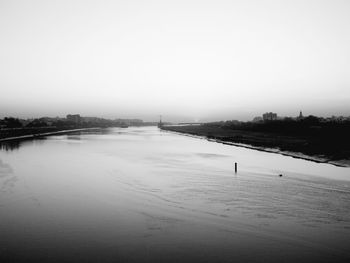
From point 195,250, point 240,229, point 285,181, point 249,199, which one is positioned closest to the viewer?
point 195,250

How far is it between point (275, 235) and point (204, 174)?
13.3 metres

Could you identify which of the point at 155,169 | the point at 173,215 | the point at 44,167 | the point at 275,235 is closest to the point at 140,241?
the point at 173,215

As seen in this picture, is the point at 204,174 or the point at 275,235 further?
the point at 204,174

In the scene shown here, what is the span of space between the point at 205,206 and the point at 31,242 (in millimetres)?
7731

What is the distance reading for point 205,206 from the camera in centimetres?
1420

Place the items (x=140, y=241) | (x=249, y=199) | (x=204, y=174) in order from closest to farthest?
(x=140, y=241) → (x=249, y=199) → (x=204, y=174)

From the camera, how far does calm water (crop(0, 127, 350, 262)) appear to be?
29.8 feet

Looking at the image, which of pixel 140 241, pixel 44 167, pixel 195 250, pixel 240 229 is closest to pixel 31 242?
pixel 140 241

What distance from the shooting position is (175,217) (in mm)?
12547

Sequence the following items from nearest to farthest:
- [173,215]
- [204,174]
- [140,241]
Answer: [140,241]
[173,215]
[204,174]

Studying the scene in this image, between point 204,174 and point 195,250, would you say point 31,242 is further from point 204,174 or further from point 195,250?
point 204,174

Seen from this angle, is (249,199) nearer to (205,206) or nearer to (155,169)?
(205,206)

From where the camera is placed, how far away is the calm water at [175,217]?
358 inches

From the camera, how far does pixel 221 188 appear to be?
60.2 ft
